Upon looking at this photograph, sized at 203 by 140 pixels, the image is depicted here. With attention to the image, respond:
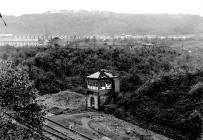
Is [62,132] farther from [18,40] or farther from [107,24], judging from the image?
[107,24]

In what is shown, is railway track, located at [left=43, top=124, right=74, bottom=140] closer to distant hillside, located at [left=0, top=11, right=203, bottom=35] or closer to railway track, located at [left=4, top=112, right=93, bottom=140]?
railway track, located at [left=4, top=112, right=93, bottom=140]

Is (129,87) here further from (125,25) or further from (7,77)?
(125,25)

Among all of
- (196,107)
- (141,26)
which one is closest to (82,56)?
(196,107)

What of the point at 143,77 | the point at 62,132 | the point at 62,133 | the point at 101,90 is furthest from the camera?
the point at 143,77

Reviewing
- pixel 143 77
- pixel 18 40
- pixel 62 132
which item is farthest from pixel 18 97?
pixel 18 40

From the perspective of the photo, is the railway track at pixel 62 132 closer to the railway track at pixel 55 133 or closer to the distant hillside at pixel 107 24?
the railway track at pixel 55 133

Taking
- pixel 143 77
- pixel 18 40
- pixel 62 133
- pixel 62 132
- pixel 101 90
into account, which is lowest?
pixel 62 132
